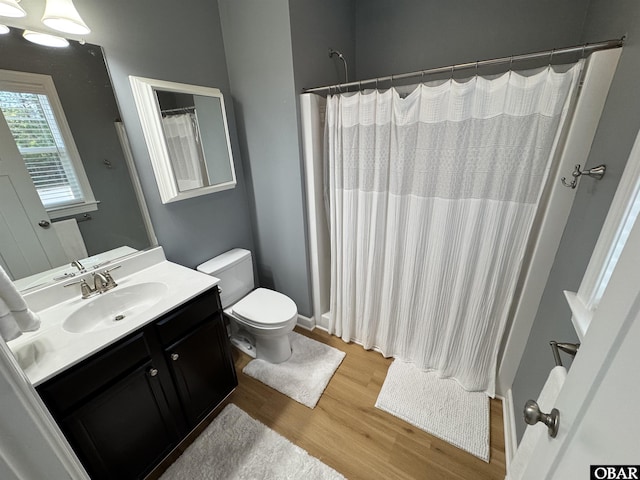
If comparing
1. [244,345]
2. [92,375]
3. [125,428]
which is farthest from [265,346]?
[92,375]

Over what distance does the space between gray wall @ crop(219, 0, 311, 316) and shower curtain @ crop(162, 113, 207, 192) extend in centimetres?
36

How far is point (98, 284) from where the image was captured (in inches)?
52.1

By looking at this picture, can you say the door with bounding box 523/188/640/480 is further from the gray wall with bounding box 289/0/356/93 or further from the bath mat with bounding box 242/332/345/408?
the gray wall with bounding box 289/0/356/93

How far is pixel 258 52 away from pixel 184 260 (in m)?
1.42

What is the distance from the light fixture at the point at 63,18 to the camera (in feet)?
3.36

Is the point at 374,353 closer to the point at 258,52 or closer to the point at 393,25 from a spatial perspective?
the point at 258,52

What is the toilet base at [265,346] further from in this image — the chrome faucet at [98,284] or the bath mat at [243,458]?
the chrome faucet at [98,284]

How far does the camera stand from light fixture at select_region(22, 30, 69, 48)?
3.47 ft

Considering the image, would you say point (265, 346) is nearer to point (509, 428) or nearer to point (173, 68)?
point (509, 428)

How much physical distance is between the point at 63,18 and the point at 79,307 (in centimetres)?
124

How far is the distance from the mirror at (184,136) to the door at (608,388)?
1822mm

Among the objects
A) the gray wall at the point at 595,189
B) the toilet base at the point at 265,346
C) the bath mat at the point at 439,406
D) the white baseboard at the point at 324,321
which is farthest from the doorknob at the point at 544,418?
the white baseboard at the point at 324,321

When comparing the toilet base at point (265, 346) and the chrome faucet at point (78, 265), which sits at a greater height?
the chrome faucet at point (78, 265)

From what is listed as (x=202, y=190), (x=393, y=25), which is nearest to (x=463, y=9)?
(x=393, y=25)
